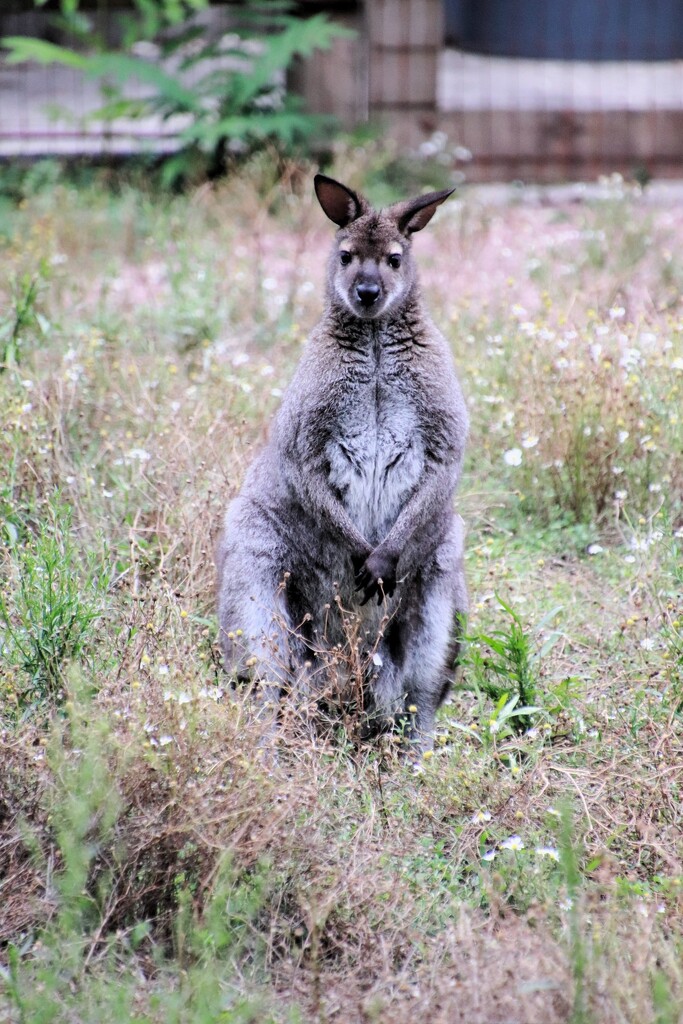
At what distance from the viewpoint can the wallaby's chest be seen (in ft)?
14.1

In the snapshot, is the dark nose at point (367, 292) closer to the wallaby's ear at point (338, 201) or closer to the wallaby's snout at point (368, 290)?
the wallaby's snout at point (368, 290)

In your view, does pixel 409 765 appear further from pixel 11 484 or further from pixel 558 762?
pixel 11 484

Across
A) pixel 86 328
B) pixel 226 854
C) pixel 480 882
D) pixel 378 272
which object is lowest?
pixel 480 882

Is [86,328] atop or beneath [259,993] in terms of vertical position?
atop

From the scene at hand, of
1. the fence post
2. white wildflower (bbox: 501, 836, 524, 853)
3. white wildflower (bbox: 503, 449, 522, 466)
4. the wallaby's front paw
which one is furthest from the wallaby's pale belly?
the fence post

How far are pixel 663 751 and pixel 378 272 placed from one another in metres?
1.83

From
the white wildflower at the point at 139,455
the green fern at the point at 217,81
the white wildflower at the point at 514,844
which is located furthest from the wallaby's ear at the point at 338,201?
the green fern at the point at 217,81

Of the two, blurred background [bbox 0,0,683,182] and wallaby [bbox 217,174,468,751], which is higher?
blurred background [bbox 0,0,683,182]

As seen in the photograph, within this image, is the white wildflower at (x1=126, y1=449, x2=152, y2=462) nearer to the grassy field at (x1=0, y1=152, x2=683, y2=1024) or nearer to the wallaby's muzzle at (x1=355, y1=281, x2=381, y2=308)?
the grassy field at (x1=0, y1=152, x2=683, y2=1024)

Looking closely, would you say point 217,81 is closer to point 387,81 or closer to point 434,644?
point 387,81

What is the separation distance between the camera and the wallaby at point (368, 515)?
4.22 metres

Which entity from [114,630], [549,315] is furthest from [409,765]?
[549,315]

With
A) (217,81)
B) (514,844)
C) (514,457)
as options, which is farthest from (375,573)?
(217,81)

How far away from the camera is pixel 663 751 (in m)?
3.79
